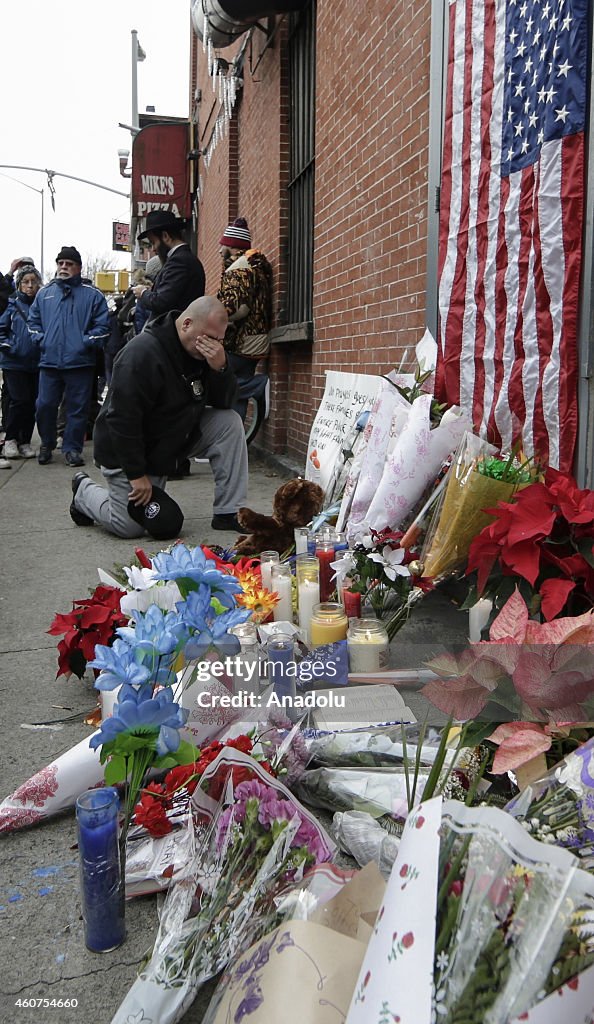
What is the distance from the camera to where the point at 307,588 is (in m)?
3.12

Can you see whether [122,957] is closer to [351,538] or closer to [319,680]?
[319,680]

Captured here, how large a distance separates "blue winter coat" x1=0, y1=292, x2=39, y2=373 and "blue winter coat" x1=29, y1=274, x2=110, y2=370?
26 centimetres

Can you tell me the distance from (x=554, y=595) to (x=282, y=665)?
0.76 meters

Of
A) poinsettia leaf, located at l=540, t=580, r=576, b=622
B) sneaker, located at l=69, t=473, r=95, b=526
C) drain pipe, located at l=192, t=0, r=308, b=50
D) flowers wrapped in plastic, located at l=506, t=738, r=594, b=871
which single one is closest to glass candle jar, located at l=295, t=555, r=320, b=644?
poinsettia leaf, located at l=540, t=580, r=576, b=622

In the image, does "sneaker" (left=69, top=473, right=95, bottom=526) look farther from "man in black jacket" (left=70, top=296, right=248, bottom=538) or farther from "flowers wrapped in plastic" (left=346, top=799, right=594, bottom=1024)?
"flowers wrapped in plastic" (left=346, top=799, right=594, bottom=1024)

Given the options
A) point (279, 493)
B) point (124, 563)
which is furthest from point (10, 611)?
point (279, 493)

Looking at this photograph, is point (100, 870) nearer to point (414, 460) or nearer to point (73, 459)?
point (414, 460)

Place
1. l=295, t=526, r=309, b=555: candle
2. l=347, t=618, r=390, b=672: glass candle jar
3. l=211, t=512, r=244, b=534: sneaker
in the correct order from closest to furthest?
l=347, t=618, r=390, b=672: glass candle jar < l=295, t=526, r=309, b=555: candle < l=211, t=512, r=244, b=534: sneaker

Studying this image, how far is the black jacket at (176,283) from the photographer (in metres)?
6.83

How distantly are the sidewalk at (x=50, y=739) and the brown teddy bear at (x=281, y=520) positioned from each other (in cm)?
88

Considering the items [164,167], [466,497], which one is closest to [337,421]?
[466,497]

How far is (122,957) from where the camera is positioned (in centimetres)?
171

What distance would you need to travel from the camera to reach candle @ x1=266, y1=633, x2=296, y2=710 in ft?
7.59

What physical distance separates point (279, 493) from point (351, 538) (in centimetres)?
60
